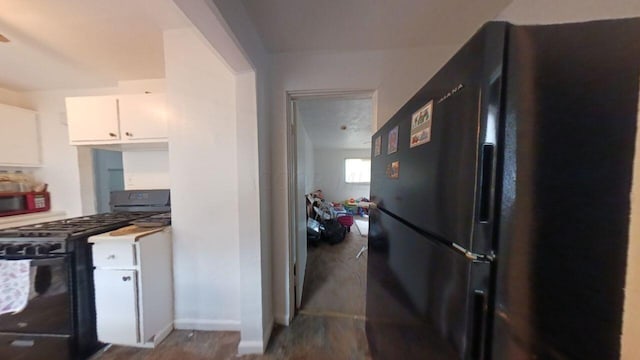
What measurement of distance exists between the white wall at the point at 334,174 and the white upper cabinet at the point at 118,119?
4838 millimetres

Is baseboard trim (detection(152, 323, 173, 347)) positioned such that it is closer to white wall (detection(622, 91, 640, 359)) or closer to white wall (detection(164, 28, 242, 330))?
white wall (detection(164, 28, 242, 330))

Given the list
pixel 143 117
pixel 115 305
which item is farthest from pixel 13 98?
pixel 115 305

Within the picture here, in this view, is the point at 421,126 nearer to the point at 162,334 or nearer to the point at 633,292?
the point at 633,292

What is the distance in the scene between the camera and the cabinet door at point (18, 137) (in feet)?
6.86

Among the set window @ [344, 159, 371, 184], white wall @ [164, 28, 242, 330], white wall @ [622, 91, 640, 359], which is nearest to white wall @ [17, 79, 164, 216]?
white wall @ [164, 28, 242, 330]

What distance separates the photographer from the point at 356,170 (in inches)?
252

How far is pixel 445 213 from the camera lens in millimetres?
552

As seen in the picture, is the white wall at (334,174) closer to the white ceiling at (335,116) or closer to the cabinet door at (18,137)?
the white ceiling at (335,116)

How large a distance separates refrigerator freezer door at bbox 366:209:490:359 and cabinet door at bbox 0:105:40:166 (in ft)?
11.8

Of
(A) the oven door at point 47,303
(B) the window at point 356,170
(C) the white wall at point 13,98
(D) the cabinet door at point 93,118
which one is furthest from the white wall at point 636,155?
(B) the window at point 356,170

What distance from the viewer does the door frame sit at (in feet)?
5.47

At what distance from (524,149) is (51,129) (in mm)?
3910

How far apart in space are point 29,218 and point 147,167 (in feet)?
4.05

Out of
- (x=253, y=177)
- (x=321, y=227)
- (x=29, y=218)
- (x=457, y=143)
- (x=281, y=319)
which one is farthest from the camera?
(x=321, y=227)
